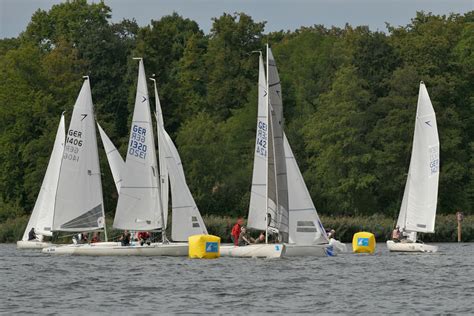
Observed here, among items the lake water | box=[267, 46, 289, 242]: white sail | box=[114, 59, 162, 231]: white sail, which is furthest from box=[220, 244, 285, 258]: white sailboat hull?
box=[114, 59, 162, 231]: white sail

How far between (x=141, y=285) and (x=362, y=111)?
50295 millimetres

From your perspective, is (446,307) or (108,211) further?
(108,211)

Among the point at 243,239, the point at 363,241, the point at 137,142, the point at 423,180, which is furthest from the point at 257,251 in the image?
the point at 423,180

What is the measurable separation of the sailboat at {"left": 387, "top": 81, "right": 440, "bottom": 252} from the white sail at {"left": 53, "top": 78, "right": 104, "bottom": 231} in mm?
12833

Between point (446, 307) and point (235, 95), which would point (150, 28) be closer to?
point (235, 95)

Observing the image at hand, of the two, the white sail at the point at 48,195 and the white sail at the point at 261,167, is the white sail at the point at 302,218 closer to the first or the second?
the white sail at the point at 261,167

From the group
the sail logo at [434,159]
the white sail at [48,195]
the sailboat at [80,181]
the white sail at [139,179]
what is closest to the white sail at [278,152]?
the white sail at [139,179]

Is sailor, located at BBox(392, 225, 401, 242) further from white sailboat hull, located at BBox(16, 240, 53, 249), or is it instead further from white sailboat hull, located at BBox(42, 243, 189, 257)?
white sailboat hull, located at BBox(16, 240, 53, 249)

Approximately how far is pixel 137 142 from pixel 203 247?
5193 mm

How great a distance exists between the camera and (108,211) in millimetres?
82438

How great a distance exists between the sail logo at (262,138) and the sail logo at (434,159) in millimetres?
10976

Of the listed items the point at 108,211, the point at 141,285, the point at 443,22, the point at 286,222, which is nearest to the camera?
the point at 141,285

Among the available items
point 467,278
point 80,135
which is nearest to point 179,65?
point 80,135

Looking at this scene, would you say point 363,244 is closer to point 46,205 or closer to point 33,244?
point 46,205
